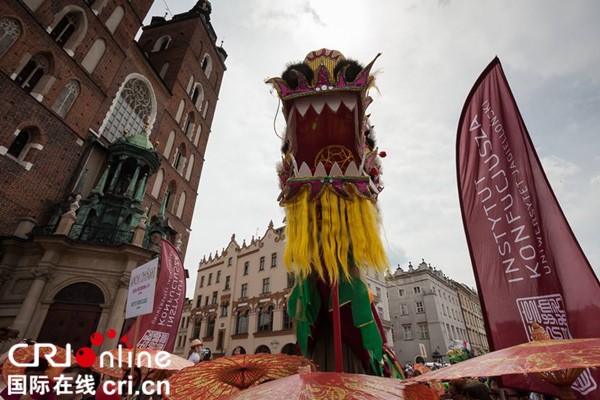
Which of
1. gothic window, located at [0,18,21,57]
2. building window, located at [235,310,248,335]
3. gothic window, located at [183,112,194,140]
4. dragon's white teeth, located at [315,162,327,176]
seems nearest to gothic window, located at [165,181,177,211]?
gothic window, located at [183,112,194,140]

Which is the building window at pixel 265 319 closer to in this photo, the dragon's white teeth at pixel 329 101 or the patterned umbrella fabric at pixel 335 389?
the dragon's white teeth at pixel 329 101

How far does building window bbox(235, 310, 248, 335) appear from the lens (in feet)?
82.5

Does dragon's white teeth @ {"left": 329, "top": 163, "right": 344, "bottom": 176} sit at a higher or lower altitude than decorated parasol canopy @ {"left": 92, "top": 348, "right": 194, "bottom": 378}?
higher

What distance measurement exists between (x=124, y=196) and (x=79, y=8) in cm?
914

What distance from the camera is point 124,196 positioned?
1235 cm

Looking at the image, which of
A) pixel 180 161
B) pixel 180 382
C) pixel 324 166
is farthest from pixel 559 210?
pixel 180 161

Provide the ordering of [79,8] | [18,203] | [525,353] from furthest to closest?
1. [79,8]
2. [18,203]
3. [525,353]

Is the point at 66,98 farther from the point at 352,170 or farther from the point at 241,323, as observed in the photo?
the point at 241,323

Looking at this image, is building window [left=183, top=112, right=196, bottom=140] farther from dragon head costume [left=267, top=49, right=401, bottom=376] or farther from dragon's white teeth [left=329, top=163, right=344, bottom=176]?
dragon's white teeth [left=329, top=163, right=344, bottom=176]

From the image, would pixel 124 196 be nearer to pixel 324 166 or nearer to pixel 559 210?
pixel 324 166

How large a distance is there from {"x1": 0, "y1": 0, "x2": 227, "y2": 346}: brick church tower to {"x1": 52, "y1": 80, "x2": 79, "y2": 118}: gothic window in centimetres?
4

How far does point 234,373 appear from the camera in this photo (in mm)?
1812

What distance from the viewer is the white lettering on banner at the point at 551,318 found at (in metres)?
1.92

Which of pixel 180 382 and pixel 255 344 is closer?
pixel 180 382
